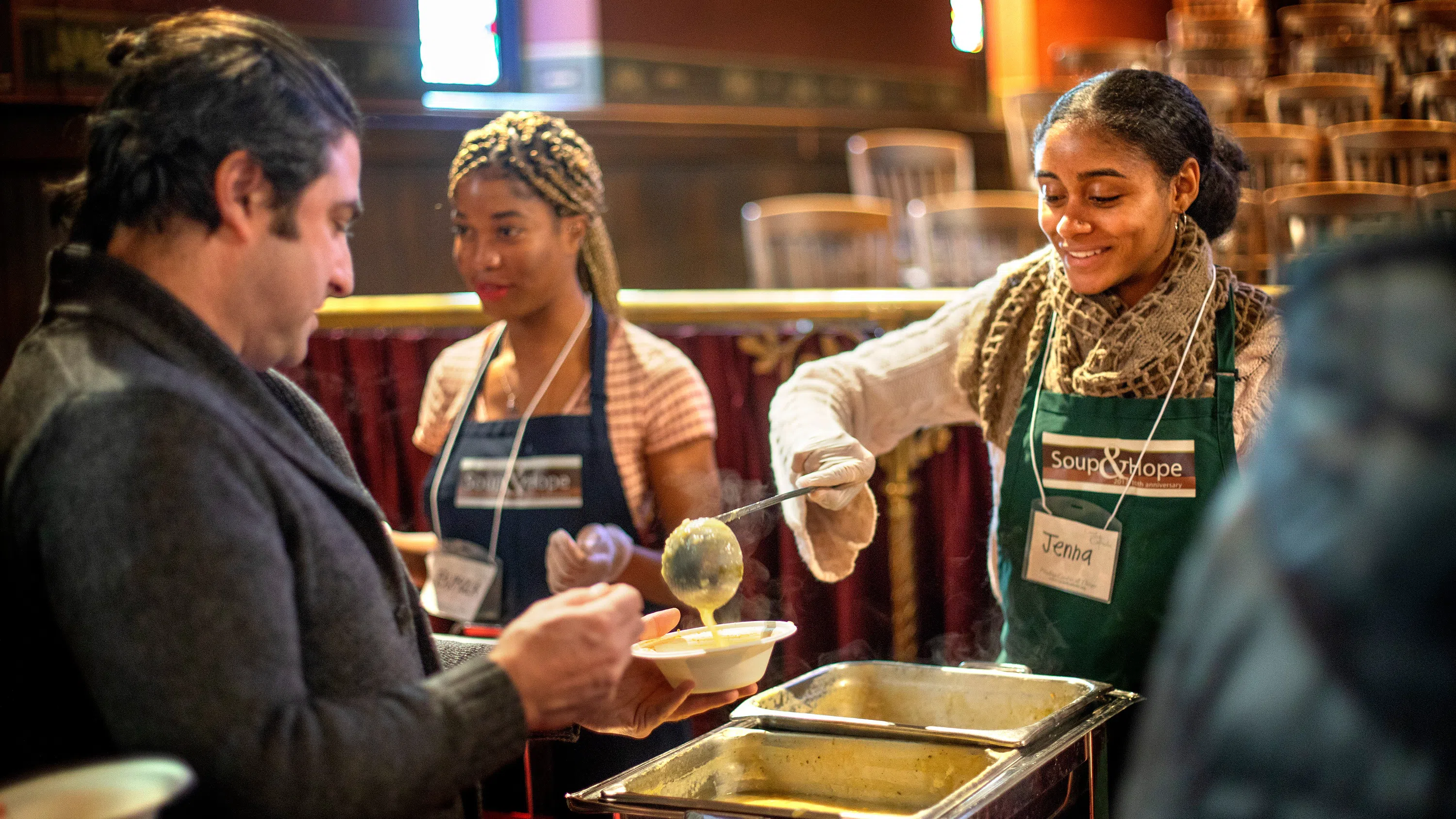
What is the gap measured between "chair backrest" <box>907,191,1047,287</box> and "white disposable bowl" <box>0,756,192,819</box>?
425cm

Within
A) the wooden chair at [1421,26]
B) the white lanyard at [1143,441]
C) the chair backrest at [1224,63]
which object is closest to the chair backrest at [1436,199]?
the chair backrest at [1224,63]

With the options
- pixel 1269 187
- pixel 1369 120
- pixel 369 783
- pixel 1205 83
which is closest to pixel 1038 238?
pixel 1269 187

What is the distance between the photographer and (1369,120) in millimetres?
7516

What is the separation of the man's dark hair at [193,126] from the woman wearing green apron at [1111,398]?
0.86 m

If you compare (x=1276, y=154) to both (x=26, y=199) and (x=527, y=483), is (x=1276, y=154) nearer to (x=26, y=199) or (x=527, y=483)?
(x=527, y=483)

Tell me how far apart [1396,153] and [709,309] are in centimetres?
478

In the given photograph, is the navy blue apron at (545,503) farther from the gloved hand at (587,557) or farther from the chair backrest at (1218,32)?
the chair backrest at (1218,32)

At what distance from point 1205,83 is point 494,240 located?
609 cm

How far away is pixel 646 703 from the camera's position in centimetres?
165

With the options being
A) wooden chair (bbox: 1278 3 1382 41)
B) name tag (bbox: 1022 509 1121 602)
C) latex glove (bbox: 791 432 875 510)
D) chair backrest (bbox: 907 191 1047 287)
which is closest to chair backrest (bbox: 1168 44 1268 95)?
wooden chair (bbox: 1278 3 1382 41)

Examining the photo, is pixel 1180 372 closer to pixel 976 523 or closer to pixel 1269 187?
pixel 976 523

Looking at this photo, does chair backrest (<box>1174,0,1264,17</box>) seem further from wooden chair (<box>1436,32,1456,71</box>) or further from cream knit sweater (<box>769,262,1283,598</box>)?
cream knit sweater (<box>769,262,1283,598</box>)

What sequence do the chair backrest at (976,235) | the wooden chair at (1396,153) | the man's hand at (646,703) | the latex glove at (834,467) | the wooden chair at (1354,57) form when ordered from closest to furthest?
the man's hand at (646,703) < the latex glove at (834,467) < the chair backrest at (976,235) < the wooden chair at (1396,153) < the wooden chair at (1354,57)

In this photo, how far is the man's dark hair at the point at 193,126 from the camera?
3.86 feet
